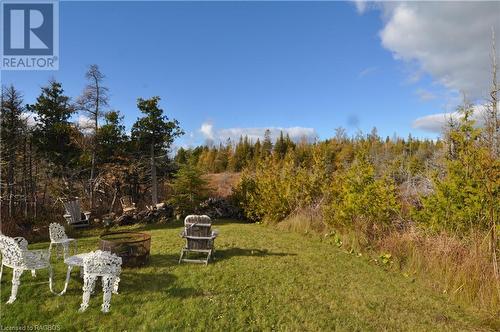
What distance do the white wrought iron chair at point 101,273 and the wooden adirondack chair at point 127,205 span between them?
8097 mm

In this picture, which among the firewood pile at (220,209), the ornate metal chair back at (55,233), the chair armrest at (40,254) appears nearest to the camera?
the chair armrest at (40,254)

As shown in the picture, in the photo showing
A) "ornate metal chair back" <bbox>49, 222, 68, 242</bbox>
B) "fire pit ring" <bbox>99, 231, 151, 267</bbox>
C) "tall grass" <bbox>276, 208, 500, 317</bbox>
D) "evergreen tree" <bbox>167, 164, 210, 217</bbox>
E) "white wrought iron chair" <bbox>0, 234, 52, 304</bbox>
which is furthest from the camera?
"evergreen tree" <bbox>167, 164, 210, 217</bbox>

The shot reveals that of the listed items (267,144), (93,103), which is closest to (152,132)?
(93,103)

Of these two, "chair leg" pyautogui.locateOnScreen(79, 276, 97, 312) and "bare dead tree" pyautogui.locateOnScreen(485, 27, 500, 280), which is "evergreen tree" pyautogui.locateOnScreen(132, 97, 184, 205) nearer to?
"chair leg" pyautogui.locateOnScreen(79, 276, 97, 312)

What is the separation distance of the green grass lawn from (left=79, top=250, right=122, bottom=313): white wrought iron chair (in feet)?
0.61

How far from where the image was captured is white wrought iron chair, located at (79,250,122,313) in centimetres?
415

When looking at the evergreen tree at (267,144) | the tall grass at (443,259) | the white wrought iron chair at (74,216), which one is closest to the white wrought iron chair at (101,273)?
the tall grass at (443,259)

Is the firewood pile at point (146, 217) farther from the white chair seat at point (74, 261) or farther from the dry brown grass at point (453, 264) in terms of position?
the dry brown grass at point (453, 264)

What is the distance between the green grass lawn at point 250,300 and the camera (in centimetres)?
404

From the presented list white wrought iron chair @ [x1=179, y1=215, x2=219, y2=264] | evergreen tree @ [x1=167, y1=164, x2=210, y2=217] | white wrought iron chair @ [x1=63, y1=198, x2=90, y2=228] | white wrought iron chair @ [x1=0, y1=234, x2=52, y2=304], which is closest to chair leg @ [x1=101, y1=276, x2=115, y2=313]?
white wrought iron chair @ [x1=0, y1=234, x2=52, y2=304]

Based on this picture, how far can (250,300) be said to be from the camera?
185 inches

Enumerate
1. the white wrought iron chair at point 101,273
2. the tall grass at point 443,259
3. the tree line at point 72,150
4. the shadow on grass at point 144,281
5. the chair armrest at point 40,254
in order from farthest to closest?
the tree line at point 72,150
the shadow on grass at point 144,281
the tall grass at point 443,259
the chair armrest at point 40,254
the white wrought iron chair at point 101,273

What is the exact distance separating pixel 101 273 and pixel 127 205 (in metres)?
9.15

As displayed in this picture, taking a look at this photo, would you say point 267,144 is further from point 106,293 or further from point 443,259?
point 106,293
